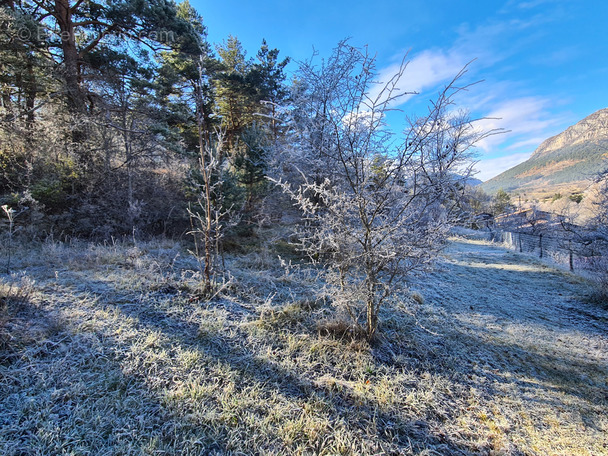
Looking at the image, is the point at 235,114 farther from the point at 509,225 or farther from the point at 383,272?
the point at 509,225

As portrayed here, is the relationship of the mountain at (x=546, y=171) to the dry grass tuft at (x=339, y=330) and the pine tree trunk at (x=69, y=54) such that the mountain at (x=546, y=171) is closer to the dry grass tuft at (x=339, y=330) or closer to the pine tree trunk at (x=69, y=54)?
the dry grass tuft at (x=339, y=330)

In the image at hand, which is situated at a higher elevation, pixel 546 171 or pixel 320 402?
pixel 546 171

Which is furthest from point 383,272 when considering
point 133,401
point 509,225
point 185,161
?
point 509,225

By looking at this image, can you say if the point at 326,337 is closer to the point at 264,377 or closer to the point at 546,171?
the point at 264,377

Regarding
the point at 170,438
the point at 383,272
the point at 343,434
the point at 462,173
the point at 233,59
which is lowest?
the point at 343,434

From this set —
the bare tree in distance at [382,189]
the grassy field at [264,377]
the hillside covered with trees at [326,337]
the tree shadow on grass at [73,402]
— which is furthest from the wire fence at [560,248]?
the tree shadow on grass at [73,402]

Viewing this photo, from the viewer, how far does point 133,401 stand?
1.76 m

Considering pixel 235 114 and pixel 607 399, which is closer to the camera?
pixel 607 399

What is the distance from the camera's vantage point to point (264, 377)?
7.11 ft

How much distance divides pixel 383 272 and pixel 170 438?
7.53ft

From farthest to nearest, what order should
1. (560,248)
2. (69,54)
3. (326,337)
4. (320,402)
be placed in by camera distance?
(560,248), (69,54), (326,337), (320,402)

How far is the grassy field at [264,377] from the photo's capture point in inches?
63.2

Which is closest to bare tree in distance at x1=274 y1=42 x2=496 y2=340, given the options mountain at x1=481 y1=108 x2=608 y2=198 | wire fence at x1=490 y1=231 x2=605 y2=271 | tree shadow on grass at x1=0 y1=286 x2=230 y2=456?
tree shadow on grass at x1=0 y1=286 x2=230 y2=456

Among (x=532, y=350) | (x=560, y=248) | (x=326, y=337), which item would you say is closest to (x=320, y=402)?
(x=326, y=337)
